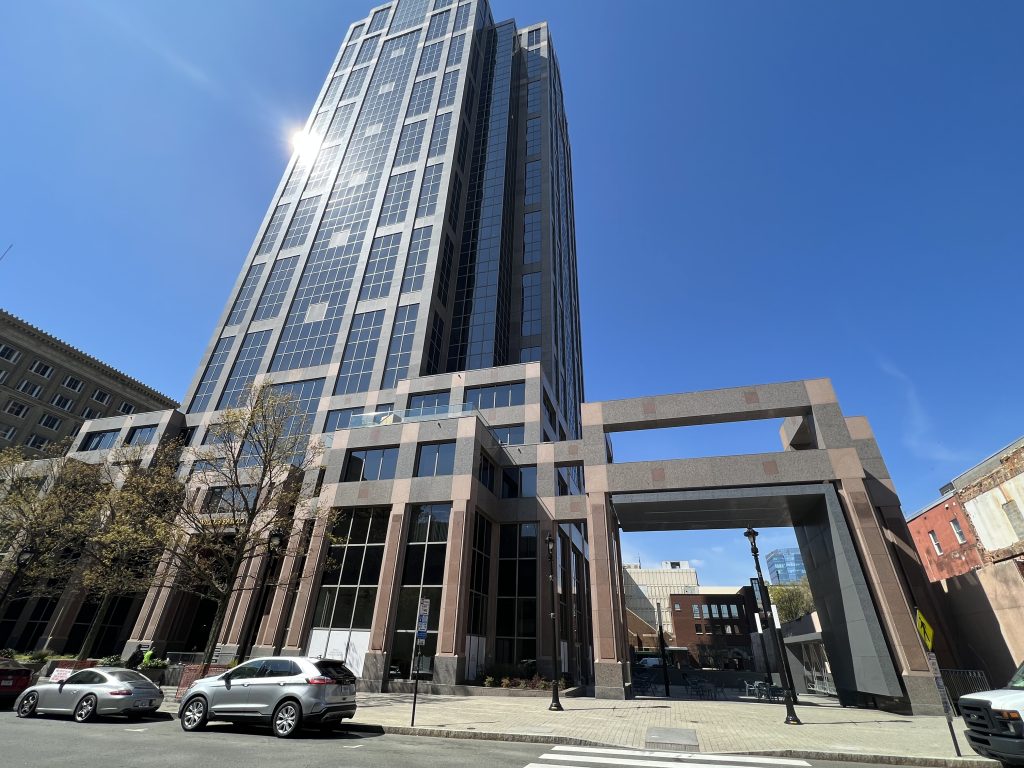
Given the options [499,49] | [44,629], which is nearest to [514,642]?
[44,629]

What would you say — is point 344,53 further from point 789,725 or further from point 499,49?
point 789,725

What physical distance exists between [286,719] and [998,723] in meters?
14.9

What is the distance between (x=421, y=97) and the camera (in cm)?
7000

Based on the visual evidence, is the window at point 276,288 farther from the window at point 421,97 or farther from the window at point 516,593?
the window at point 516,593

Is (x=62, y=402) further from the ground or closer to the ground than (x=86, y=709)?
further from the ground

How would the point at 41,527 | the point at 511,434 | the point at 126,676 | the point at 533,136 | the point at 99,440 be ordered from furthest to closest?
the point at 533,136, the point at 99,440, the point at 511,434, the point at 41,527, the point at 126,676

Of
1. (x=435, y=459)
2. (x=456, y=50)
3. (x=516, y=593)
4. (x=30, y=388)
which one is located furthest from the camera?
(x=456, y=50)

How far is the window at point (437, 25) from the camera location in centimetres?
7792

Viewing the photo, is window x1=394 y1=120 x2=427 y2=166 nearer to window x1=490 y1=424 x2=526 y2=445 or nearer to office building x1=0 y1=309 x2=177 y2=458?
window x1=490 y1=424 x2=526 y2=445

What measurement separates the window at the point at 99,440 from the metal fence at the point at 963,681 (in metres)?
63.7

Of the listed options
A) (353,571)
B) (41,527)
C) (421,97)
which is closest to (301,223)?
(421,97)

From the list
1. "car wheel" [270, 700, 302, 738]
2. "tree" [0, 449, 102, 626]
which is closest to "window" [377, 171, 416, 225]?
"tree" [0, 449, 102, 626]

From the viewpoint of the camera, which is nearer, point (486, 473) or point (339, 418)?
point (486, 473)

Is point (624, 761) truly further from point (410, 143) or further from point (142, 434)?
point (410, 143)
